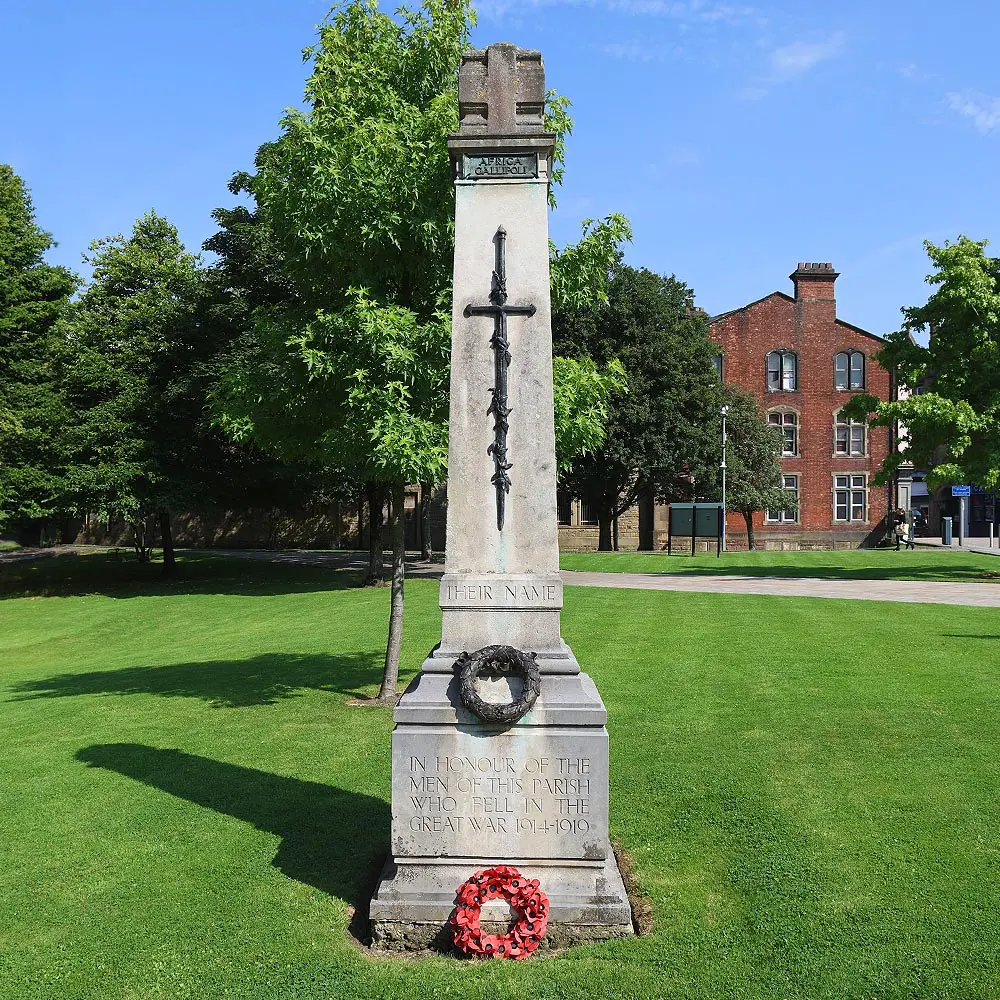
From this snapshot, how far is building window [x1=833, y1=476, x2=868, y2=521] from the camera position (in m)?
51.3

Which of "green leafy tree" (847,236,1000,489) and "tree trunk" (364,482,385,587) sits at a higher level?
"green leafy tree" (847,236,1000,489)

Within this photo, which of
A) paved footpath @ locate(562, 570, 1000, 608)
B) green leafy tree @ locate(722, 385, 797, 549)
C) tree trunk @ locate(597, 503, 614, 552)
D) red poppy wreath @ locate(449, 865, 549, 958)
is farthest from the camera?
green leafy tree @ locate(722, 385, 797, 549)

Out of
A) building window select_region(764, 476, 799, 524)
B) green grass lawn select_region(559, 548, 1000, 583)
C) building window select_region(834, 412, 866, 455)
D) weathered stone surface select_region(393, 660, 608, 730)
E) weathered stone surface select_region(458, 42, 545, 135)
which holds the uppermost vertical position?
building window select_region(834, 412, 866, 455)

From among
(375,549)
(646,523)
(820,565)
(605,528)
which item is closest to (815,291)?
(646,523)

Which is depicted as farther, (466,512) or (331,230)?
(331,230)

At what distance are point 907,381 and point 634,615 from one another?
1506cm

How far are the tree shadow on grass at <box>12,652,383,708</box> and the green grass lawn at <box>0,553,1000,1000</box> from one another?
80 mm

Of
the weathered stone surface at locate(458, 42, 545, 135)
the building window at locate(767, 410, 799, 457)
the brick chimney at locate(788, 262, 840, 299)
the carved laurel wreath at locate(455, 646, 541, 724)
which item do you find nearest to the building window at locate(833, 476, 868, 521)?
the building window at locate(767, 410, 799, 457)

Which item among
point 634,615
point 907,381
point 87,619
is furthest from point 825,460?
point 87,619

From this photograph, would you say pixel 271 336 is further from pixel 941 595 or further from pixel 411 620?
pixel 941 595

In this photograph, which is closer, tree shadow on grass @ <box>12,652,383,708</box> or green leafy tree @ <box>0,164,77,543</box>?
tree shadow on grass @ <box>12,652,383,708</box>

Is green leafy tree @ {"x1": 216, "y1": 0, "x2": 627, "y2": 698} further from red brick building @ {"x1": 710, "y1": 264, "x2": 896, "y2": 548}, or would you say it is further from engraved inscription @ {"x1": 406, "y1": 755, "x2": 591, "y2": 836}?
red brick building @ {"x1": 710, "y1": 264, "x2": 896, "y2": 548}

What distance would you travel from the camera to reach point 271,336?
1157cm

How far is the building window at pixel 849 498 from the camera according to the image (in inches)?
2019
